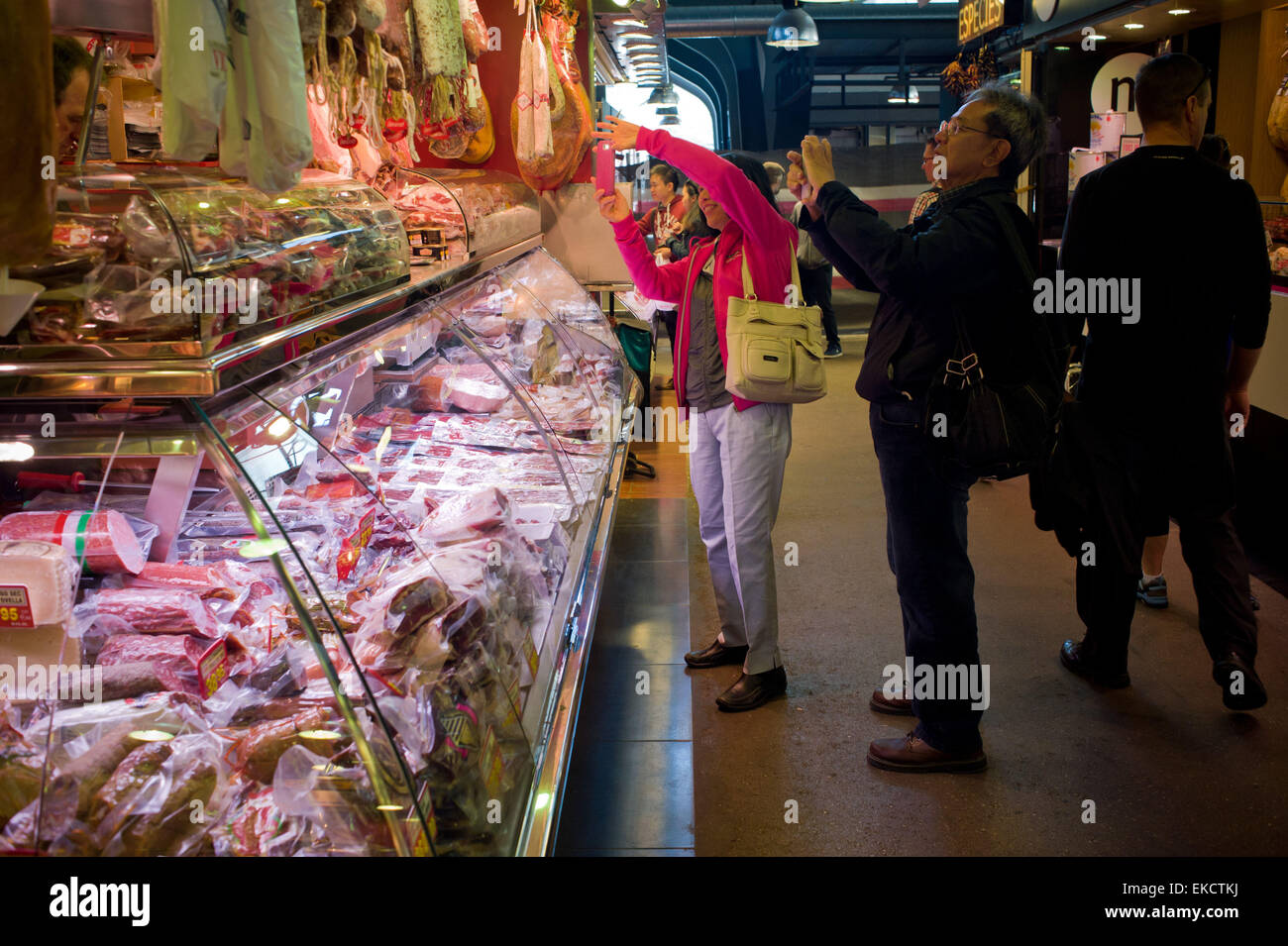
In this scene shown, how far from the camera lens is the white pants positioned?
3268 mm

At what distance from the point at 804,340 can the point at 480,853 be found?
2031 millimetres

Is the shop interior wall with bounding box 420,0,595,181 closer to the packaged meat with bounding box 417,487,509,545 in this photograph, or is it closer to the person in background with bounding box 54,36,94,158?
the packaged meat with bounding box 417,487,509,545

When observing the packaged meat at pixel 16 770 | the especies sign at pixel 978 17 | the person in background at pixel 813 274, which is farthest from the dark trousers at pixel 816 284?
the packaged meat at pixel 16 770

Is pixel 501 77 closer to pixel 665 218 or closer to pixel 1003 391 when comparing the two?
pixel 1003 391

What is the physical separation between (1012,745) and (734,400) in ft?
4.47

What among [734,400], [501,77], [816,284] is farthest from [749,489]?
[816,284]

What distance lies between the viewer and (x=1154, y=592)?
407cm

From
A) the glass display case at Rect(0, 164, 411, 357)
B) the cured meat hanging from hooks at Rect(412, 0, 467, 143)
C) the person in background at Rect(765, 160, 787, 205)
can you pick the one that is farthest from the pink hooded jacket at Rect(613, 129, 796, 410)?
the glass display case at Rect(0, 164, 411, 357)

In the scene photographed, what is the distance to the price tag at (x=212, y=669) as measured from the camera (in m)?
1.71

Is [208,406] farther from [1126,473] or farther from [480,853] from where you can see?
[1126,473]

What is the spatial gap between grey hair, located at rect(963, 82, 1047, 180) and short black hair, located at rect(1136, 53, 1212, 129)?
0.66m

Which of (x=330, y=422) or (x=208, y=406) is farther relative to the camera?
(x=330, y=422)
